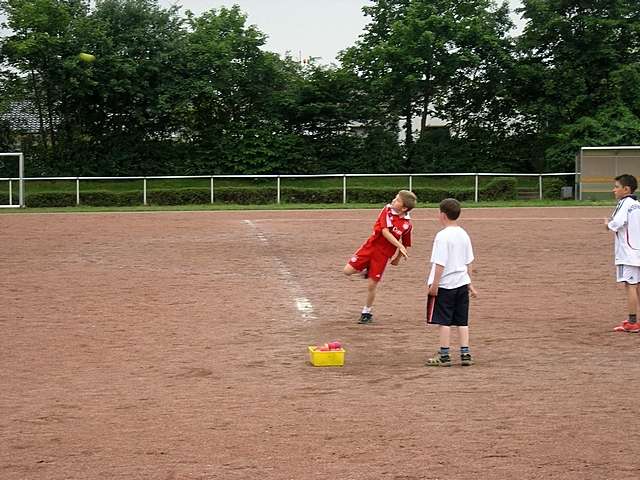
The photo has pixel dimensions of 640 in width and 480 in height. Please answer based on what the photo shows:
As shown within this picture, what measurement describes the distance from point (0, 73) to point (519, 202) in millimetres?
24942

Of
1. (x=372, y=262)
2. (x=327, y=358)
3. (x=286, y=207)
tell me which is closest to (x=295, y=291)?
(x=372, y=262)

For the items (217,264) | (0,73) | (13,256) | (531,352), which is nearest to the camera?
(531,352)

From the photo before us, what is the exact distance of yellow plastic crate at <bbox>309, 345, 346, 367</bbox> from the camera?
9.00m

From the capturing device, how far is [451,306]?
910cm

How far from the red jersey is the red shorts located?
0.04m

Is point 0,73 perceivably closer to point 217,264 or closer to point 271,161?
point 271,161

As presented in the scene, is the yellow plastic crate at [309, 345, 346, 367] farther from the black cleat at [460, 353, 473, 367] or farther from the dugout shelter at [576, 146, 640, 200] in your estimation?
the dugout shelter at [576, 146, 640, 200]

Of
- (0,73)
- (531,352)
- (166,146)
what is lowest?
(531,352)

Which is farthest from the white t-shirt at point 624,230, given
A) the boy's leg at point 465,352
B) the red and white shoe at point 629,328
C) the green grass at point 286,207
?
the green grass at point 286,207

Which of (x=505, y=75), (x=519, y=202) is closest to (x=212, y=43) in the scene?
(x=505, y=75)

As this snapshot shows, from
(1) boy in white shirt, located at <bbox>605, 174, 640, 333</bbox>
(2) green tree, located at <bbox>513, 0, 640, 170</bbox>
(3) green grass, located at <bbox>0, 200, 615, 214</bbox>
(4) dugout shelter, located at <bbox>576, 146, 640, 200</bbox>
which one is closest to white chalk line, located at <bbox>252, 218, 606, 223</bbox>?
(3) green grass, located at <bbox>0, 200, 615, 214</bbox>

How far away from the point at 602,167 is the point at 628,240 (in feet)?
91.2

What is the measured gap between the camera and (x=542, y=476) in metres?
5.62

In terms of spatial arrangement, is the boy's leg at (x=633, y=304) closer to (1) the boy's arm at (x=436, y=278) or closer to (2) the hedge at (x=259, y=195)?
(1) the boy's arm at (x=436, y=278)
